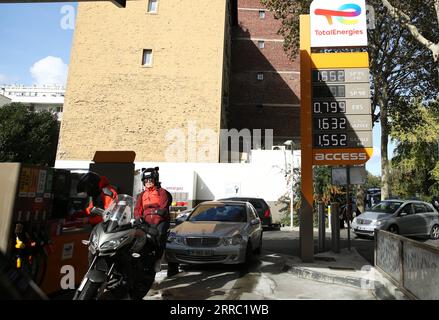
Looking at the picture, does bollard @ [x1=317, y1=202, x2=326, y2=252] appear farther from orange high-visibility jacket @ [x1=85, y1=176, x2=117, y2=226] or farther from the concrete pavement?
orange high-visibility jacket @ [x1=85, y1=176, x2=117, y2=226]

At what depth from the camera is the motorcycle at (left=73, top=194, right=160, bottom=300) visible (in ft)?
13.2

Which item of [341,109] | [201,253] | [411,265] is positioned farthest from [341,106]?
[201,253]

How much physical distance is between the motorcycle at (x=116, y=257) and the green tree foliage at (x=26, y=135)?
1305 inches

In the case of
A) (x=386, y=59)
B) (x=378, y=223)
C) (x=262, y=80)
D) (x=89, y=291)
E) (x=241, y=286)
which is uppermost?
(x=262, y=80)

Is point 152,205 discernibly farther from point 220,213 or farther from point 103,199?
point 220,213

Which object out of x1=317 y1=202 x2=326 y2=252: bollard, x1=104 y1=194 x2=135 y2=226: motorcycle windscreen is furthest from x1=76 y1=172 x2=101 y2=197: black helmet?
x1=317 y1=202 x2=326 y2=252: bollard

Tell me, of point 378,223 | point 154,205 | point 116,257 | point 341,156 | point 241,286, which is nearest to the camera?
point 116,257

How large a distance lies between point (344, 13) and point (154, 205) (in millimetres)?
6953

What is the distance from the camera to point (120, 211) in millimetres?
4500

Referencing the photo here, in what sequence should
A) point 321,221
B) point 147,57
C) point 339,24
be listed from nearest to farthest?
point 339,24, point 321,221, point 147,57

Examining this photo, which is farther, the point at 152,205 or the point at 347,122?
the point at 347,122

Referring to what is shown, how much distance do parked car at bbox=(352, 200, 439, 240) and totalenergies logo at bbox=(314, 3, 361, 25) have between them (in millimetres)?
7687

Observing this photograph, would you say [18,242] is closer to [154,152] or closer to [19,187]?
[19,187]
